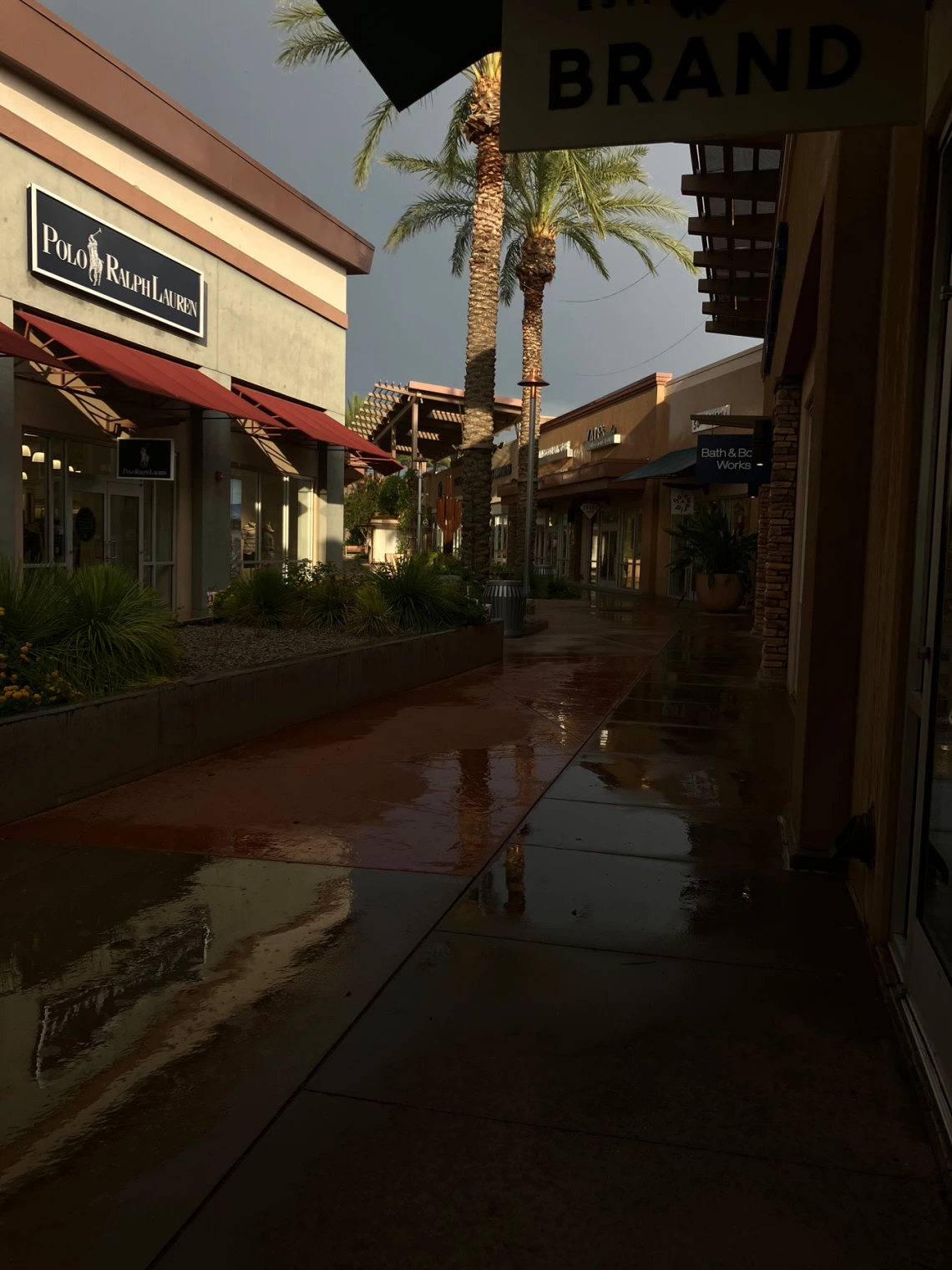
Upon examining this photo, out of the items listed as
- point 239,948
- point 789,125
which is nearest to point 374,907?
point 239,948

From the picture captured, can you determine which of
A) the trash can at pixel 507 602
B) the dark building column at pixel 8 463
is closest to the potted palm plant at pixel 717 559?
the trash can at pixel 507 602

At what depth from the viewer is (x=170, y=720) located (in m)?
7.37

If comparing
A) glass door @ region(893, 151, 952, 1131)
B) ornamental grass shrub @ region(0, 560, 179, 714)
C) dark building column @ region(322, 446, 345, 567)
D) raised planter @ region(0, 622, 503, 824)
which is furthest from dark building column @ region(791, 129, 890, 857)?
dark building column @ region(322, 446, 345, 567)

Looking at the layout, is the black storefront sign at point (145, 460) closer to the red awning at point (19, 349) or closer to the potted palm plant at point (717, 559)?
the red awning at point (19, 349)

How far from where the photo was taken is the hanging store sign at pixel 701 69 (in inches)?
138

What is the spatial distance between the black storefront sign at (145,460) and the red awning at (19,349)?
2.78 meters

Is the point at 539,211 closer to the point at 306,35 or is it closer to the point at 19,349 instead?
the point at 306,35

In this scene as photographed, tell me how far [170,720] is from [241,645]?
321 cm

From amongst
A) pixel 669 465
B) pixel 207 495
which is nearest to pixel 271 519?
pixel 207 495

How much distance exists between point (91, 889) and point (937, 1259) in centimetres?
374

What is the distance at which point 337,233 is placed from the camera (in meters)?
22.1

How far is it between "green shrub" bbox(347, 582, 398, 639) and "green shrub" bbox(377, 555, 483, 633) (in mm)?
337

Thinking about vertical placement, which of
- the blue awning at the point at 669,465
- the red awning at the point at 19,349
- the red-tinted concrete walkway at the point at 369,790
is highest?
the blue awning at the point at 669,465

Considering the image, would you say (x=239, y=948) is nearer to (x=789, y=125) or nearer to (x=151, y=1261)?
(x=151, y=1261)
